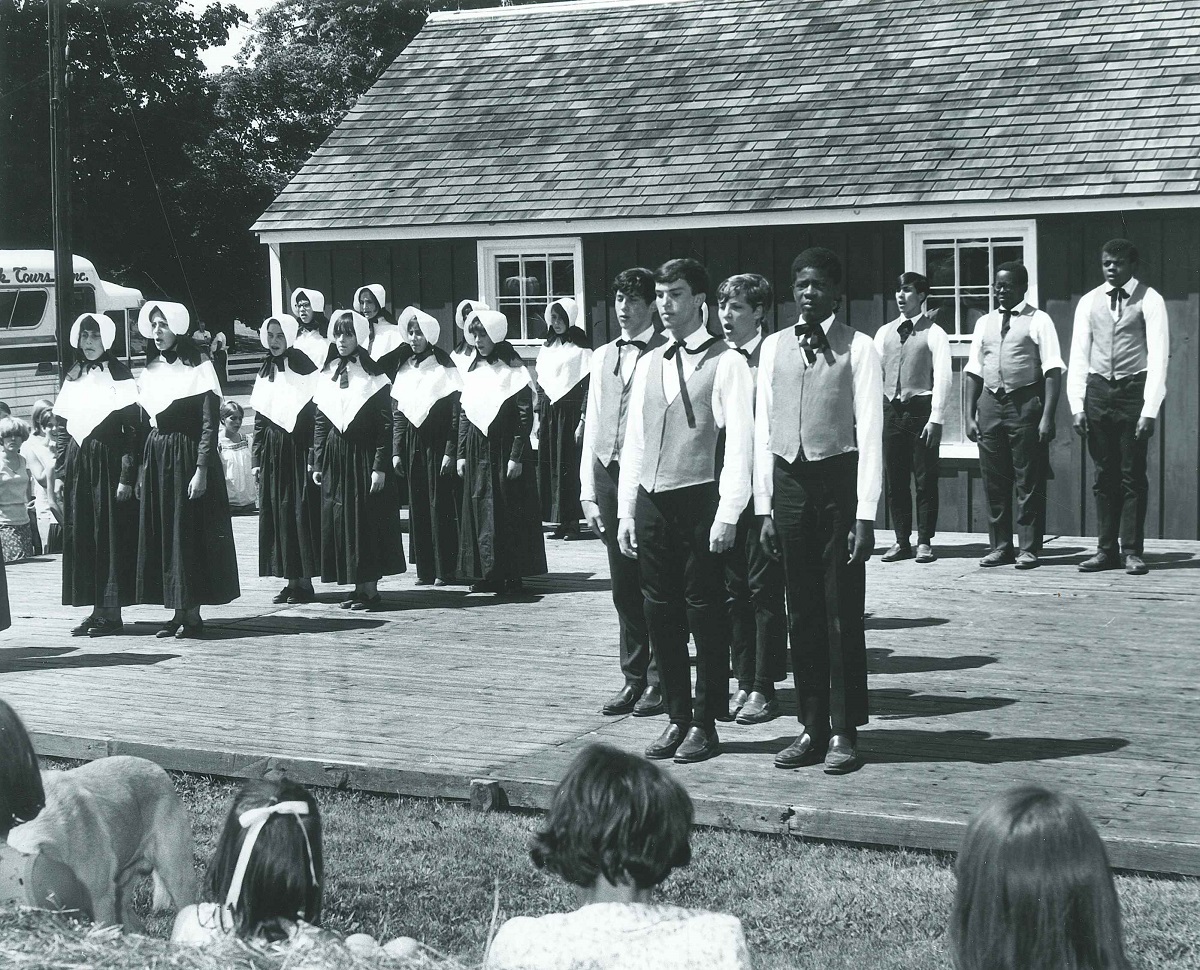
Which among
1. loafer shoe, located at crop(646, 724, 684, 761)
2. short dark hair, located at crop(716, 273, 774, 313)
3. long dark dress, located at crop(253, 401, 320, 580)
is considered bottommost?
loafer shoe, located at crop(646, 724, 684, 761)

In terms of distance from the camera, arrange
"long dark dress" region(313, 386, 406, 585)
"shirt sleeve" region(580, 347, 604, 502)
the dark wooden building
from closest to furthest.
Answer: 1. "shirt sleeve" region(580, 347, 604, 502)
2. "long dark dress" region(313, 386, 406, 585)
3. the dark wooden building

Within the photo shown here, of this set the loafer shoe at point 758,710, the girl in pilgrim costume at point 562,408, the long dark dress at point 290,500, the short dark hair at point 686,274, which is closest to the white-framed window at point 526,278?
the girl in pilgrim costume at point 562,408

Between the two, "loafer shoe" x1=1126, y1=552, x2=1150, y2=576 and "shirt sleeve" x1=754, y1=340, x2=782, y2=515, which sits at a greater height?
"shirt sleeve" x1=754, y1=340, x2=782, y2=515

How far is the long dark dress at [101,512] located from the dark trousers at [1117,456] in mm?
6103

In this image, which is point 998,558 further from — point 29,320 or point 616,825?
point 29,320

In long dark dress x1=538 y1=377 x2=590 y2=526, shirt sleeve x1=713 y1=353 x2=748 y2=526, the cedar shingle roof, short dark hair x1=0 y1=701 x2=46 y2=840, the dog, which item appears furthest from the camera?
long dark dress x1=538 y1=377 x2=590 y2=526

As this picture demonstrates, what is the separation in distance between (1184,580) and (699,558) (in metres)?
5.46

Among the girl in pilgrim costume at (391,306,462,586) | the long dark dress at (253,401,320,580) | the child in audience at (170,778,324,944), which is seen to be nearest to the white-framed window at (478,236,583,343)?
the girl in pilgrim costume at (391,306,462,586)

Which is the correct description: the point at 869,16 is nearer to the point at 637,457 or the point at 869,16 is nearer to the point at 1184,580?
the point at 1184,580

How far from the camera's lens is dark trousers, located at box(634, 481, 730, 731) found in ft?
21.6

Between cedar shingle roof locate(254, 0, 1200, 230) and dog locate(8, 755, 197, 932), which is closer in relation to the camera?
dog locate(8, 755, 197, 932)

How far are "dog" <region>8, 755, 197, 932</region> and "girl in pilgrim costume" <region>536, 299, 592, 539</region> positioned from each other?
27.7 ft

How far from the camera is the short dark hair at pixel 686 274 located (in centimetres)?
655

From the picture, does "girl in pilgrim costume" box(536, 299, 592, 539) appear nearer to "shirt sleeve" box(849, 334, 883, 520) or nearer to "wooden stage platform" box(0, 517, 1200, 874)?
"wooden stage platform" box(0, 517, 1200, 874)
